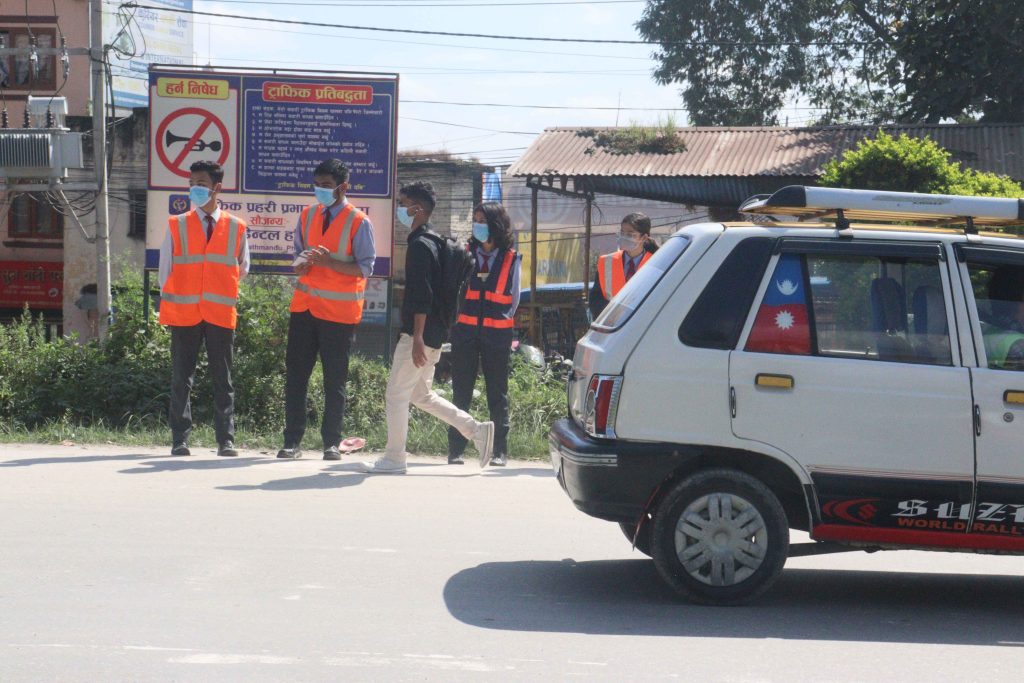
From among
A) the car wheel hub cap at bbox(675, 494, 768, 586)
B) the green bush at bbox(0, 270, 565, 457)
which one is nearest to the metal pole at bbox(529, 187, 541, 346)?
the green bush at bbox(0, 270, 565, 457)

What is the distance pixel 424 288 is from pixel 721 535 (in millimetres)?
3610

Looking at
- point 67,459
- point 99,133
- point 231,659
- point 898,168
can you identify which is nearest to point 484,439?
point 67,459

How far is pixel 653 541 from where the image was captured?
5.26 metres

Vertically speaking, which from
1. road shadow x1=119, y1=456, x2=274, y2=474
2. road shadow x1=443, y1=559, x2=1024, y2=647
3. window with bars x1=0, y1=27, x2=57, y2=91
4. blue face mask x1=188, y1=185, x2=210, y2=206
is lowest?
road shadow x1=119, y1=456, x2=274, y2=474

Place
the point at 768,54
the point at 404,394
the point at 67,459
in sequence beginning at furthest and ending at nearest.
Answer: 1. the point at 768,54
2. the point at 67,459
3. the point at 404,394

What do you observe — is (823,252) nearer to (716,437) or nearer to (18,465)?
(716,437)

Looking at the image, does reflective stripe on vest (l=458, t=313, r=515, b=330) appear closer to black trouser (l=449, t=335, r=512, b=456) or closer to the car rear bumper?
black trouser (l=449, t=335, r=512, b=456)

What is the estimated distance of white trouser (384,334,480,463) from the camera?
8445 millimetres

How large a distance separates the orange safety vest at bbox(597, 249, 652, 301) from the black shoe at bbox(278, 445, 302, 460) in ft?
8.70

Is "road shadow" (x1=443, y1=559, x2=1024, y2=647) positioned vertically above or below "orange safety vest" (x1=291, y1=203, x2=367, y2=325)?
below

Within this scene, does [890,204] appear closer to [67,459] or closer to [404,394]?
[404,394]

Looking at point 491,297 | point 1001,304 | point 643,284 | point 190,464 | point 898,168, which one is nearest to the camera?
point 1001,304

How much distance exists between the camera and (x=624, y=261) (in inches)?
385

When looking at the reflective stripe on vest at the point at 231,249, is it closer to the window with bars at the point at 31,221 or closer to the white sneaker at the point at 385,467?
the white sneaker at the point at 385,467
